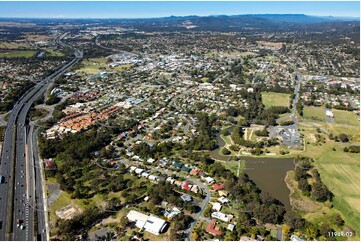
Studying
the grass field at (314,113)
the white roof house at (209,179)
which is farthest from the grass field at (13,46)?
the white roof house at (209,179)

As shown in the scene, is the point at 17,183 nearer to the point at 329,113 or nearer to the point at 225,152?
the point at 225,152

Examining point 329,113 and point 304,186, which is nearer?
point 304,186

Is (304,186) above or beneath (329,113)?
beneath

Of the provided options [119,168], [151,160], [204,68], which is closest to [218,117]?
[151,160]

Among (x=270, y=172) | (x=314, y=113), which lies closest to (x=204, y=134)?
(x=270, y=172)

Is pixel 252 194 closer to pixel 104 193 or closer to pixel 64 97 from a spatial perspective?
pixel 104 193

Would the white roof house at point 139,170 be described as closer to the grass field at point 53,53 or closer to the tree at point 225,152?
the tree at point 225,152
